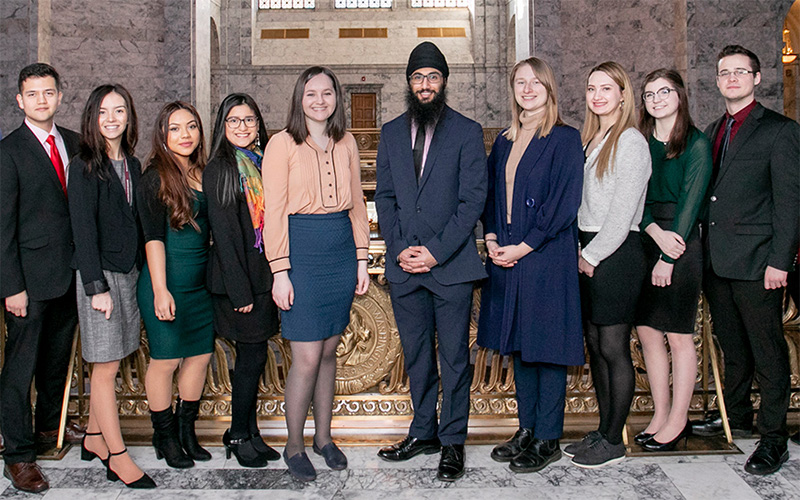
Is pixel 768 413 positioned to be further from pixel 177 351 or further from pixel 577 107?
pixel 577 107

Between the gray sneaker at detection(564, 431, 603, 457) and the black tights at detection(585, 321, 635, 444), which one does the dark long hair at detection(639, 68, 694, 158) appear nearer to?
the black tights at detection(585, 321, 635, 444)

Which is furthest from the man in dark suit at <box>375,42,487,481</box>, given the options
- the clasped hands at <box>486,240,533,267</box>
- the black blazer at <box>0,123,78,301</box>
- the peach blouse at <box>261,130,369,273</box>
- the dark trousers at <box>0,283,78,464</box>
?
the dark trousers at <box>0,283,78,464</box>

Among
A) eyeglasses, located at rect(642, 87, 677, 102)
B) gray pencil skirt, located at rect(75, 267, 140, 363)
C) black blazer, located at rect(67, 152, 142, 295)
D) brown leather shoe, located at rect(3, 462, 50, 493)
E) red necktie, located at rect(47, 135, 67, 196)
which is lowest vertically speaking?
brown leather shoe, located at rect(3, 462, 50, 493)

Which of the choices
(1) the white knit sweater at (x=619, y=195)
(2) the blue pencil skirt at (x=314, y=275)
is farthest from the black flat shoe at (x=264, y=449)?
(1) the white knit sweater at (x=619, y=195)

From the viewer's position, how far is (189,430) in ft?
12.7

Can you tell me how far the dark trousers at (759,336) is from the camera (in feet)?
12.3

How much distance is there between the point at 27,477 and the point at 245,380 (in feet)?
3.79

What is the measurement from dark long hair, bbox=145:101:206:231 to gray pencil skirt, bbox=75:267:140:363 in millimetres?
401

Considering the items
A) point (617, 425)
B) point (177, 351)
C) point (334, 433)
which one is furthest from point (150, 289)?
point (617, 425)

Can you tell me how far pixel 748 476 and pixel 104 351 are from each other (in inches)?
130

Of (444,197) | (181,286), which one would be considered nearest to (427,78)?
(444,197)

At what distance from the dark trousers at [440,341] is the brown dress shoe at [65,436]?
197cm

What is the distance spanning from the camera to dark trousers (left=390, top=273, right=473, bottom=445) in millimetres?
3602

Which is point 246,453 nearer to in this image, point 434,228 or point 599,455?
point 434,228
